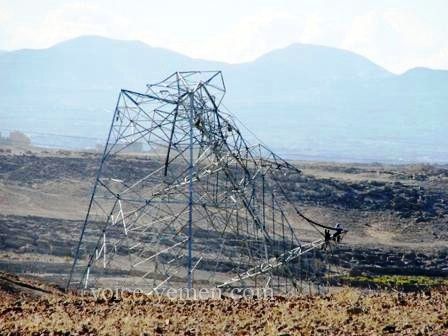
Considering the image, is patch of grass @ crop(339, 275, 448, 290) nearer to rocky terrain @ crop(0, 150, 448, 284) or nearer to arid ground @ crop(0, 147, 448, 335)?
arid ground @ crop(0, 147, 448, 335)

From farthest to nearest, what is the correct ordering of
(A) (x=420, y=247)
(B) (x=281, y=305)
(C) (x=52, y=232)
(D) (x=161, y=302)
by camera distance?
(A) (x=420, y=247), (C) (x=52, y=232), (D) (x=161, y=302), (B) (x=281, y=305)

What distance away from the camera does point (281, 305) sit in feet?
44.4

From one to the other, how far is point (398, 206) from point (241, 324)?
49.5 meters

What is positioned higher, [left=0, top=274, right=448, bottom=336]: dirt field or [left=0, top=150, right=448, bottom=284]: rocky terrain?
[left=0, top=274, right=448, bottom=336]: dirt field

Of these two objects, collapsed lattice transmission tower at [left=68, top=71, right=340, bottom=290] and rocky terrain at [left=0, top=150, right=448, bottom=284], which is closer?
collapsed lattice transmission tower at [left=68, top=71, right=340, bottom=290]

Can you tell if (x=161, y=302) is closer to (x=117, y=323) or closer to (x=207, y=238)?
(x=117, y=323)

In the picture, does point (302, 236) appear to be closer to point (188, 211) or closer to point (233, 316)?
point (188, 211)

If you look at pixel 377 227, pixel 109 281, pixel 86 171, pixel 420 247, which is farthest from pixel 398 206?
pixel 109 281

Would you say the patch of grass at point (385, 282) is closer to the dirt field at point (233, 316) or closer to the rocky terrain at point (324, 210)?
the rocky terrain at point (324, 210)

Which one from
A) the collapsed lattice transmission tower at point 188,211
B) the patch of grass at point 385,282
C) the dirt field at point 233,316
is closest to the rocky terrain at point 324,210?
the collapsed lattice transmission tower at point 188,211

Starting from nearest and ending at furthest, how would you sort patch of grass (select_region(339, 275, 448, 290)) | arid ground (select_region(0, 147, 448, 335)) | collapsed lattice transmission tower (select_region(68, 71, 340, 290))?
arid ground (select_region(0, 147, 448, 335))
collapsed lattice transmission tower (select_region(68, 71, 340, 290))
patch of grass (select_region(339, 275, 448, 290))

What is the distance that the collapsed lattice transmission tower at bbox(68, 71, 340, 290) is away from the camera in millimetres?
21156

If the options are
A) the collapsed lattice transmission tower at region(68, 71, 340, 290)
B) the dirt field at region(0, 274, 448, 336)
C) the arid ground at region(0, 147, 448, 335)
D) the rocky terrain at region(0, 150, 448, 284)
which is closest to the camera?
the dirt field at region(0, 274, 448, 336)

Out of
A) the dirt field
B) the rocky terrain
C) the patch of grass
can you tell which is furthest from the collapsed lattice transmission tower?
the dirt field
